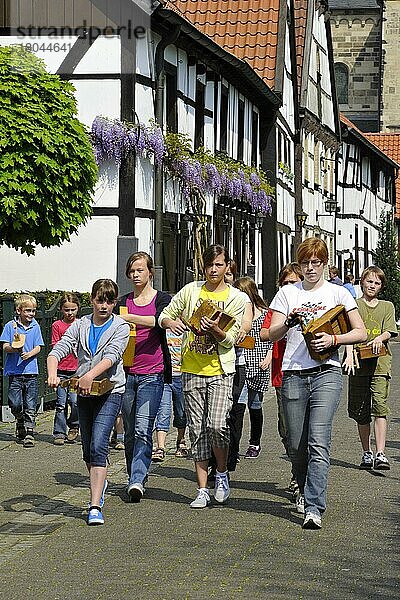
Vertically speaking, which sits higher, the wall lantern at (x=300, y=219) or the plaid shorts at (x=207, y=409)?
the wall lantern at (x=300, y=219)

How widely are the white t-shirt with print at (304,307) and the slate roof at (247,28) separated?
24054mm

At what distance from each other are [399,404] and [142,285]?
352 inches

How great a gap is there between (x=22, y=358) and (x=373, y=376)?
3.61 m

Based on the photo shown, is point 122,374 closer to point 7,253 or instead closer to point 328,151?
point 7,253

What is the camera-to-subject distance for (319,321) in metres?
8.60

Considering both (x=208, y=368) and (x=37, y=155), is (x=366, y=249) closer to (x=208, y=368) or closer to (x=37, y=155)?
(x=37, y=155)

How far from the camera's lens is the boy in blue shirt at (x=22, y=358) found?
1295 cm

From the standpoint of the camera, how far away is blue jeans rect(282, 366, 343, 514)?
27.9ft

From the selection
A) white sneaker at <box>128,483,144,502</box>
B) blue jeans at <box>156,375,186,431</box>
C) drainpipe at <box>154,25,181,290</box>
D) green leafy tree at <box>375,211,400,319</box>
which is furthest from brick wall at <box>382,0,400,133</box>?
white sneaker at <box>128,483,144,502</box>

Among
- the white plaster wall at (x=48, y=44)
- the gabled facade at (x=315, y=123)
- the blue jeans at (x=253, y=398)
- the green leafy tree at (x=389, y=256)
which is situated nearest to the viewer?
the blue jeans at (x=253, y=398)

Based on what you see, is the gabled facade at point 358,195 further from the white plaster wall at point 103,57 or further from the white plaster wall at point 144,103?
the white plaster wall at point 103,57

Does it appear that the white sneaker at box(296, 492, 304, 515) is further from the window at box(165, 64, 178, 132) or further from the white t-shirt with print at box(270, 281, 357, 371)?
the window at box(165, 64, 178, 132)

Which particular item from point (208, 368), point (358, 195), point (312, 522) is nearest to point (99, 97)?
point (208, 368)

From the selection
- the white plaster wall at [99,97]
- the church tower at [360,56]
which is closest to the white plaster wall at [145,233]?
the white plaster wall at [99,97]
